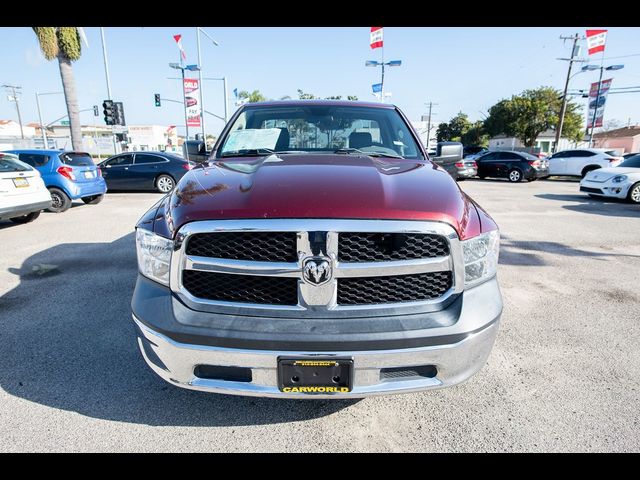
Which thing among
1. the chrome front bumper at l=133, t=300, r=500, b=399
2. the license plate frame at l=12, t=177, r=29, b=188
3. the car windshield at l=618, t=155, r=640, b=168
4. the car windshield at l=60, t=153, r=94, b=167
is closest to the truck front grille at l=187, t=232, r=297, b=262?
the chrome front bumper at l=133, t=300, r=500, b=399

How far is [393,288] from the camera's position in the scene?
1835 millimetres

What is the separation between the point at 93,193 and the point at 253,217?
9.67 m

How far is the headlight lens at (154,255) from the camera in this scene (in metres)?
1.86

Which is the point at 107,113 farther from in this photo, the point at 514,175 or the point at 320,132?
the point at 320,132

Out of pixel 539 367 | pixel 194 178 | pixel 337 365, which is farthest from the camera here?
pixel 539 367

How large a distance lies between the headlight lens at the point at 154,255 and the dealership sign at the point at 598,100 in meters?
35.7

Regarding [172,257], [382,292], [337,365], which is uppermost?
[172,257]

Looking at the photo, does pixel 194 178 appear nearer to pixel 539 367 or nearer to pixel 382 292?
pixel 382 292

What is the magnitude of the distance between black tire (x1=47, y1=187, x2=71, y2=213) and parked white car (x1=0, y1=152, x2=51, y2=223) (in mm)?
1468

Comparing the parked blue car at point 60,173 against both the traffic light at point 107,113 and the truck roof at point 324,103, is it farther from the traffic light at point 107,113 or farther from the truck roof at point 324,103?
the traffic light at point 107,113
